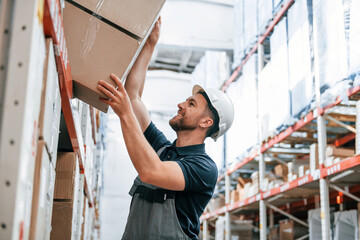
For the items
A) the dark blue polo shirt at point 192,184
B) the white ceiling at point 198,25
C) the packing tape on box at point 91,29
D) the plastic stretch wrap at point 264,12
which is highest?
the white ceiling at point 198,25

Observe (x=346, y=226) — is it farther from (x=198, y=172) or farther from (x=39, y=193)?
(x=39, y=193)

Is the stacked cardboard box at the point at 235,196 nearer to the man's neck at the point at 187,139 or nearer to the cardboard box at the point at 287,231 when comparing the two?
the cardboard box at the point at 287,231

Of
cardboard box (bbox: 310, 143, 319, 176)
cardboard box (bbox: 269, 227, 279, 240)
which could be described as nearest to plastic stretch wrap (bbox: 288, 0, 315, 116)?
cardboard box (bbox: 310, 143, 319, 176)

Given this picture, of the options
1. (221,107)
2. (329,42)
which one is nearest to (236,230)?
(329,42)

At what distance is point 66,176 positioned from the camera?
3418 millimetres

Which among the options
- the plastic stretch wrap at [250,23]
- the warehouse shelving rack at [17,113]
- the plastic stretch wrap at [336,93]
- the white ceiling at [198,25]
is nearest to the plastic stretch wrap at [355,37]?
the plastic stretch wrap at [336,93]

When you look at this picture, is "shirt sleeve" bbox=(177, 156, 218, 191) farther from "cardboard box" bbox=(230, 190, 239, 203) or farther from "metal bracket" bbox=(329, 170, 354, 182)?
"cardboard box" bbox=(230, 190, 239, 203)

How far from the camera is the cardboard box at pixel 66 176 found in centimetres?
338

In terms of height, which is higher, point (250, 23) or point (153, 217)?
point (250, 23)

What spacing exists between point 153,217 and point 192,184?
0.30m

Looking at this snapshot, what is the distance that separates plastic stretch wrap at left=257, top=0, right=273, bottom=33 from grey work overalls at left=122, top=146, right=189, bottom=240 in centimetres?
535

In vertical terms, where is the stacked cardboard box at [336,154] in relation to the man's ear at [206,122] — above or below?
above

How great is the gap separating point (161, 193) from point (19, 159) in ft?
5.04

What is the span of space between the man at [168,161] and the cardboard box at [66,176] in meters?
0.55
